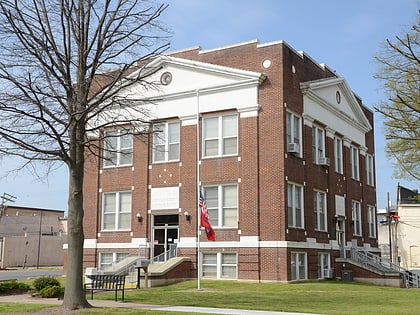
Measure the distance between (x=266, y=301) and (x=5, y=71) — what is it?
11176 mm

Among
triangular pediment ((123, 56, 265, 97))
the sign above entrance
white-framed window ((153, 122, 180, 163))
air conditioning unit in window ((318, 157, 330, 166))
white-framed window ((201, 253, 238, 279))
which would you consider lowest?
white-framed window ((201, 253, 238, 279))

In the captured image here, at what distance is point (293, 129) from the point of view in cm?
3247

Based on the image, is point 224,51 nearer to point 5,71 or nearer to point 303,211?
point 303,211

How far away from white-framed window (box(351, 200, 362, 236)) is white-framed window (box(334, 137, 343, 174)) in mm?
3029

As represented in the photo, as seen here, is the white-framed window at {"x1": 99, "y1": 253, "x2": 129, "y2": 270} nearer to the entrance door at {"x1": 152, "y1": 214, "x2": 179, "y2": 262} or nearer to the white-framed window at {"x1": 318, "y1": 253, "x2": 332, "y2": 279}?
the entrance door at {"x1": 152, "y1": 214, "x2": 179, "y2": 262}

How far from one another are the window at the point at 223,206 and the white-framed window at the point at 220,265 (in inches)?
64.2

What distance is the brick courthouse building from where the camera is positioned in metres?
30.6

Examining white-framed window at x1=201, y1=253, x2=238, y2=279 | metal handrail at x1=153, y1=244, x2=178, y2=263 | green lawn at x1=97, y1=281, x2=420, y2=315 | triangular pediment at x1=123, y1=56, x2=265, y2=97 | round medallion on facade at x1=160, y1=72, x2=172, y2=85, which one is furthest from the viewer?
round medallion on facade at x1=160, y1=72, x2=172, y2=85

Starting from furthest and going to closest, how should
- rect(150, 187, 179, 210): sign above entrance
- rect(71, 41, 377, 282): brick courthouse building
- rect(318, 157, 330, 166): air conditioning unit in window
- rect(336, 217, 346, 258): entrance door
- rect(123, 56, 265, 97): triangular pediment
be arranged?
1. rect(336, 217, 346, 258): entrance door
2. rect(318, 157, 330, 166): air conditioning unit in window
3. rect(150, 187, 179, 210): sign above entrance
4. rect(123, 56, 265, 97): triangular pediment
5. rect(71, 41, 377, 282): brick courthouse building

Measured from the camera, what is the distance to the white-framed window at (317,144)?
35.4 m

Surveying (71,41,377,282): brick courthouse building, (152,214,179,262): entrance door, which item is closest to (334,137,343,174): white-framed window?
(71,41,377,282): brick courthouse building

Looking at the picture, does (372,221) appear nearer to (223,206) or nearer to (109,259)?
(223,206)

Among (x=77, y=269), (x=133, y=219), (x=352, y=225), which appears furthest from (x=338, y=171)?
(x=77, y=269)

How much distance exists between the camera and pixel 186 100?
33.4 meters
